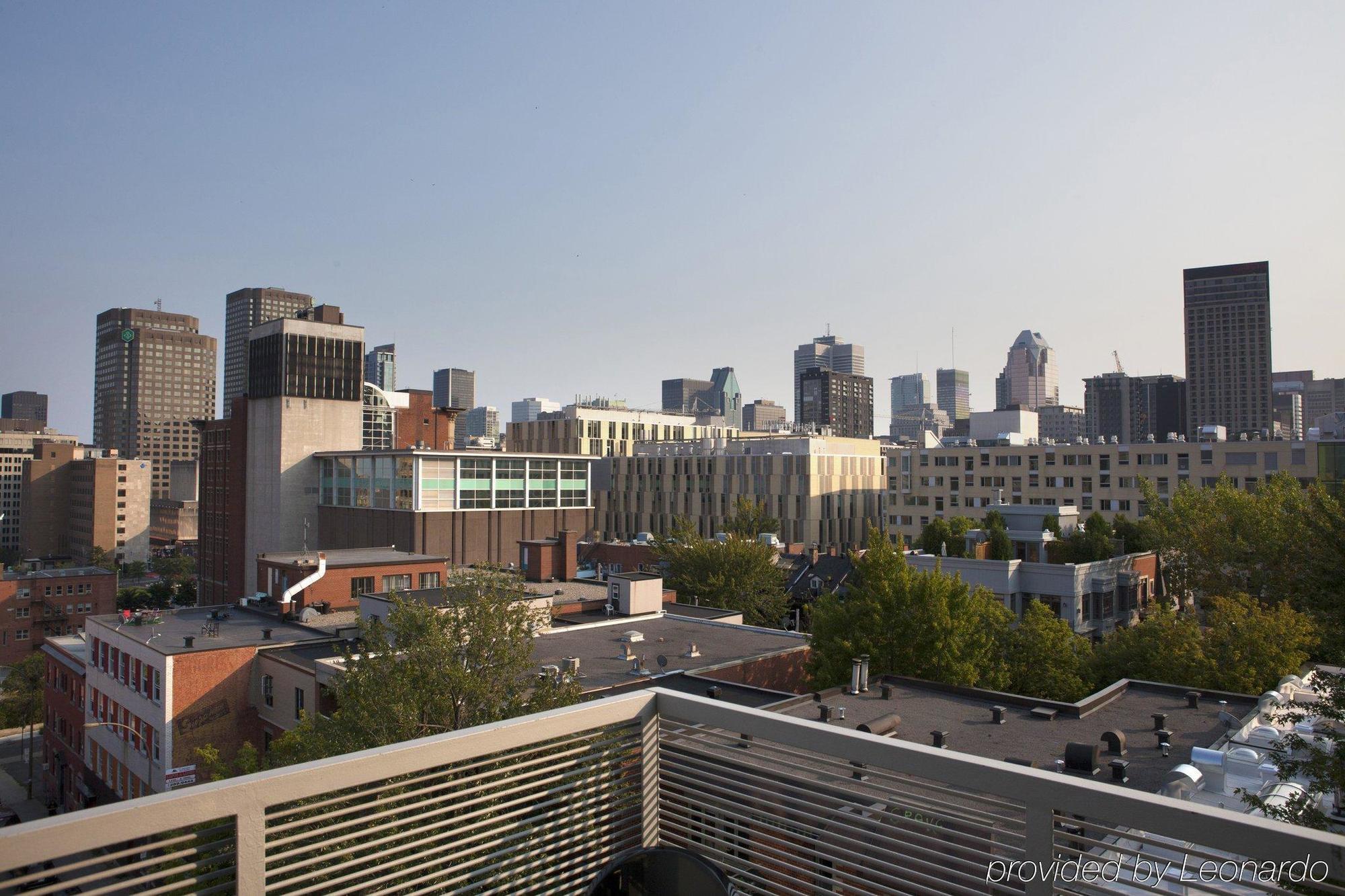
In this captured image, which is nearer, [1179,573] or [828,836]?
[828,836]

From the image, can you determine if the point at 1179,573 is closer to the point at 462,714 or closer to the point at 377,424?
the point at 462,714

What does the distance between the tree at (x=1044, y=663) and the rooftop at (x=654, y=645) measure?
287 inches

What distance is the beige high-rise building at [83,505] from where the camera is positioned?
14462 cm

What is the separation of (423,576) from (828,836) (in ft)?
142

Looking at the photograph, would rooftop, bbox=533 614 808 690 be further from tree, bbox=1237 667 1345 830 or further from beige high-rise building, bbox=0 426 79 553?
beige high-rise building, bbox=0 426 79 553

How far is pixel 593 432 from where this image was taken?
137750mm

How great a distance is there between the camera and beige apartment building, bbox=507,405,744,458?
13562 cm

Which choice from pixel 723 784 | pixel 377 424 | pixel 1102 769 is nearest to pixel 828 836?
pixel 723 784

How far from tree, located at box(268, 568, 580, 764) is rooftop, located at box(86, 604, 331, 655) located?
1839 centimetres

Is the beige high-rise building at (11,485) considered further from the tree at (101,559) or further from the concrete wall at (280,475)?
the concrete wall at (280,475)

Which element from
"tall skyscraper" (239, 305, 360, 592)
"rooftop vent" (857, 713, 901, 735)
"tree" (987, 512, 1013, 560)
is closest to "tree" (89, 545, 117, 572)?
"tall skyscraper" (239, 305, 360, 592)

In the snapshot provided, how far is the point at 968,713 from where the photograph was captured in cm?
2192

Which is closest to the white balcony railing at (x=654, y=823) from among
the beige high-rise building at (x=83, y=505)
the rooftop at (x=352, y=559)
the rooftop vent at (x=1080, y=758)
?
the rooftop vent at (x=1080, y=758)

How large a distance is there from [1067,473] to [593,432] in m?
73.1
